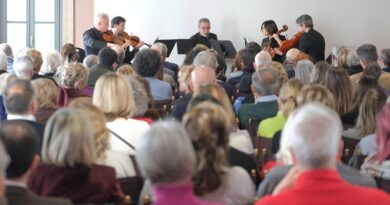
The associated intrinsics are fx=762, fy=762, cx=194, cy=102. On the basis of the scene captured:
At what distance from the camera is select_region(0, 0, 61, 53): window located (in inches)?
549

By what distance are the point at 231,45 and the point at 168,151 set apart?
1012 centimetres

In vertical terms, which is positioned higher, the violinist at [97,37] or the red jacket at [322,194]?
the red jacket at [322,194]

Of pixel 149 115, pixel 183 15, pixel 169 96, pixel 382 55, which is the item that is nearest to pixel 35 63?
pixel 169 96

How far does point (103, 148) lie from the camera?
12.8ft

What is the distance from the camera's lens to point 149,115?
213 inches

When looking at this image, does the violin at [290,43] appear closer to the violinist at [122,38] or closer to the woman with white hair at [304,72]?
the violinist at [122,38]

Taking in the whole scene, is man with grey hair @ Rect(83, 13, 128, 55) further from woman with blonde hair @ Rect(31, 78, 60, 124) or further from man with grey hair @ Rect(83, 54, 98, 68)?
woman with blonde hair @ Rect(31, 78, 60, 124)

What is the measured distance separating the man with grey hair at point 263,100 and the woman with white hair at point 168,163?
307cm

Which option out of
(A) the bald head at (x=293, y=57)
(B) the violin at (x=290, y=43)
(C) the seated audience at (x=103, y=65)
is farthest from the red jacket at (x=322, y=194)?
(B) the violin at (x=290, y=43)

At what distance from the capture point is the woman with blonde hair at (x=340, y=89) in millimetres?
6145

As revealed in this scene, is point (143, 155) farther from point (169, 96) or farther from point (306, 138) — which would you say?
point (169, 96)

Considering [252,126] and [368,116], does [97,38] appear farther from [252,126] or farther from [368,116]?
[368,116]

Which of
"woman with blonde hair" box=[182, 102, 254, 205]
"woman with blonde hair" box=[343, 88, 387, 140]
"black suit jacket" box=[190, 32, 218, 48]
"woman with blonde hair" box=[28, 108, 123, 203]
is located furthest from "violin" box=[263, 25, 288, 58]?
"woman with blonde hair" box=[28, 108, 123, 203]

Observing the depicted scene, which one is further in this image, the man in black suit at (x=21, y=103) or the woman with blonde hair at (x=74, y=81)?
the woman with blonde hair at (x=74, y=81)
